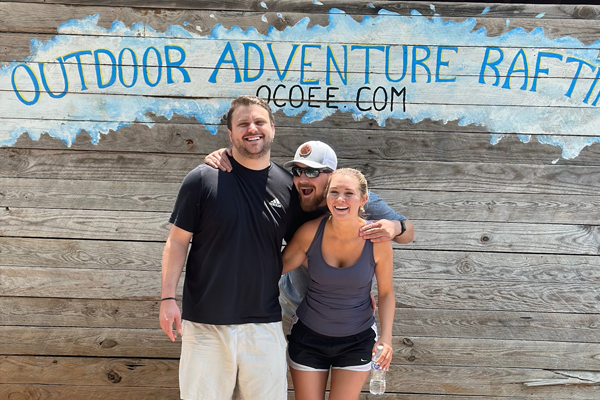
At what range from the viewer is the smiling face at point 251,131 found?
252 cm

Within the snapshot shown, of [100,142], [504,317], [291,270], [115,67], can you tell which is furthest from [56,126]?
[504,317]

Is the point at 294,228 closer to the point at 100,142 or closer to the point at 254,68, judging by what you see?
the point at 254,68

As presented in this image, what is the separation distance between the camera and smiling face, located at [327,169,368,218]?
249 centimetres

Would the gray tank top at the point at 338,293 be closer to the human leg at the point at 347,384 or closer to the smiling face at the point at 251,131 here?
the human leg at the point at 347,384

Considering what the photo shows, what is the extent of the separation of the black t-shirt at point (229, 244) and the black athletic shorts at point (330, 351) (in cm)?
19

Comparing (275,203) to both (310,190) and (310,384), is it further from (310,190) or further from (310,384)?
(310,384)

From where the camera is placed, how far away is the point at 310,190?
269cm

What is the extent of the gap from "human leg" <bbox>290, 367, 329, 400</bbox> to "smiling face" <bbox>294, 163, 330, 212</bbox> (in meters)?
0.78

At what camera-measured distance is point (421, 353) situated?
3.41 meters

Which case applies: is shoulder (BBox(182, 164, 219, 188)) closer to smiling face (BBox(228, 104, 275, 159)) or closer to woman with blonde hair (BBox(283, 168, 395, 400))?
smiling face (BBox(228, 104, 275, 159))

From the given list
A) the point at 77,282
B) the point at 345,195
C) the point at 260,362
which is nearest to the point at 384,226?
the point at 345,195

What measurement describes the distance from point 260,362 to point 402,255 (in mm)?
1258

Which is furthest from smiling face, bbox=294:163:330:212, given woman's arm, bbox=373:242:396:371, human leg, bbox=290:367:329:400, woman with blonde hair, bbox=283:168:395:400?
human leg, bbox=290:367:329:400

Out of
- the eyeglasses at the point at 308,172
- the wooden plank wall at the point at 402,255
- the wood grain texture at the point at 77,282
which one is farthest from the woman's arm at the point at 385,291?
the wood grain texture at the point at 77,282
